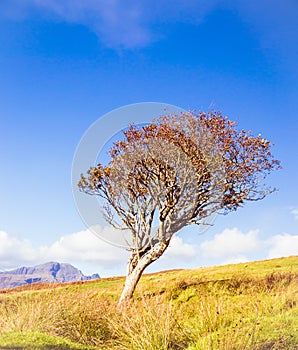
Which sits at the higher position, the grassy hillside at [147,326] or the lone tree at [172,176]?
the lone tree at [172,176]

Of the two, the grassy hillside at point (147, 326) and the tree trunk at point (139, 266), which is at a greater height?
the tree trunk at point (139, 266)

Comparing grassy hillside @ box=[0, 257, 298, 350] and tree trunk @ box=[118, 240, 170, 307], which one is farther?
tree trunk @ box=[118, 240, 170, 307]

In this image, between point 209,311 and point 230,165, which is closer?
point 209,311

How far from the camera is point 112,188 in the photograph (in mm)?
18812

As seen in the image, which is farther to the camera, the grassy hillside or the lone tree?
the lone tree

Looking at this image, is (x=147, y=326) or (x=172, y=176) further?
(x=172, y=176)

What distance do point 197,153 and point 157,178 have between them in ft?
7.02

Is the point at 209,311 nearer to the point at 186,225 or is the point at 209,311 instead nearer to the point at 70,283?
the point at 186,225

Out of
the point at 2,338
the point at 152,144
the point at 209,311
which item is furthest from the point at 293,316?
the point at 152,144

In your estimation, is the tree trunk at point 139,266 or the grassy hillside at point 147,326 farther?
the tree trunk at point 139,266

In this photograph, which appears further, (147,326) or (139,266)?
(139,266)

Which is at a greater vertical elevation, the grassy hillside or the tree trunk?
the tree trunk

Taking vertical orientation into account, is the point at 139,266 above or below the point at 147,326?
above

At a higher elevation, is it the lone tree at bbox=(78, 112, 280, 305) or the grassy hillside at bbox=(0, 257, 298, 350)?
the lone tree at bbox=(78, 112, 280, 305)
